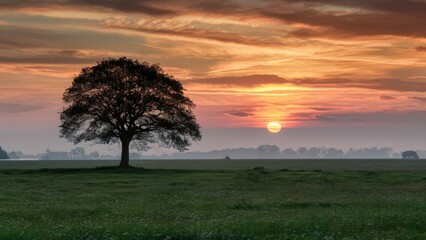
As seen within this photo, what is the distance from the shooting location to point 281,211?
34625 mm

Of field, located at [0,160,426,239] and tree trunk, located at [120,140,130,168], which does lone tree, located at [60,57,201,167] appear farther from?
field, located at [0,160,426,239]

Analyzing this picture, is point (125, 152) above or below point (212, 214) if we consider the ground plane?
above

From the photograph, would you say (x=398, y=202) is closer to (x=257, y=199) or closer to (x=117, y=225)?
(x=257, y=199)

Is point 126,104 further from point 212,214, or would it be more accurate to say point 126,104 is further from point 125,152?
point 212,214

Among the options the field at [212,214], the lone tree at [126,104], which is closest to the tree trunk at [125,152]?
the lone tree at [126,104]

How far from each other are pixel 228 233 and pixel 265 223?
353cm

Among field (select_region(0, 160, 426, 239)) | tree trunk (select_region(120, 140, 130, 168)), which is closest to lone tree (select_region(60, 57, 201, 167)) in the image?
tree trunk (select_region(120, 140, 130, 168))

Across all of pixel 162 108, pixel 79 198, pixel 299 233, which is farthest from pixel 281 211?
pixel 162 108

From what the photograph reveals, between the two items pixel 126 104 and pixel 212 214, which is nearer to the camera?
pixel 212 214

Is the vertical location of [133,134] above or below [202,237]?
above

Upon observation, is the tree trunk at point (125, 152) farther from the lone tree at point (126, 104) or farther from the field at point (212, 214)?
the field at point (212, 214)

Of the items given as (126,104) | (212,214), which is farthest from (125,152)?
(212,214)

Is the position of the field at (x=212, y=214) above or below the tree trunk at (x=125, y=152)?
below

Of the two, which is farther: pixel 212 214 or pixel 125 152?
pixel 125 152
